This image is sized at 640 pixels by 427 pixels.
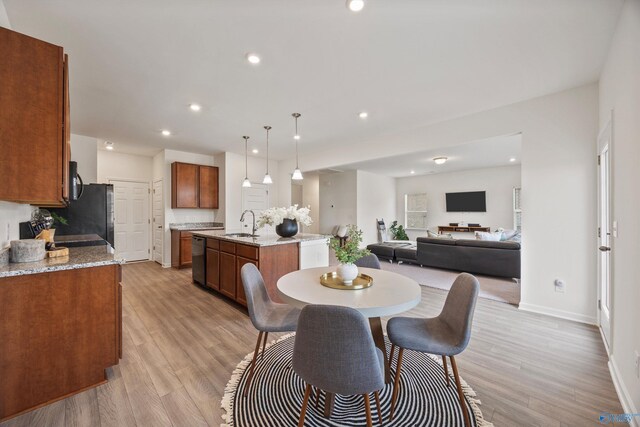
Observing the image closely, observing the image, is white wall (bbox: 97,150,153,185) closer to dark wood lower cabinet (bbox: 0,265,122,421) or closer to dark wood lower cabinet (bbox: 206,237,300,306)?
dark wood lower cabinet (bbox: 206,237,300,306)

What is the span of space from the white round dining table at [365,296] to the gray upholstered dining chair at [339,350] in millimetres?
251

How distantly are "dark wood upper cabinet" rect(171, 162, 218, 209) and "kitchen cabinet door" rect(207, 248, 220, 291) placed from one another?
240cm

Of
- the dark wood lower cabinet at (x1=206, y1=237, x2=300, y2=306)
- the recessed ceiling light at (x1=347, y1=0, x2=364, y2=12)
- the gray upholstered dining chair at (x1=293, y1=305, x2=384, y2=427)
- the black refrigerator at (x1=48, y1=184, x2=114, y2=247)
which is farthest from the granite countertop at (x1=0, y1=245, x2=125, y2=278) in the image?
the black refrigerator at (x1=48, y1=184, x2=114, y2=247)

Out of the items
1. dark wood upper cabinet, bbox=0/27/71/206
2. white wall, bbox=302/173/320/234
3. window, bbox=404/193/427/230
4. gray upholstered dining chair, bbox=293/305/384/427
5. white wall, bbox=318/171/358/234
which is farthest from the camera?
white wall, bbox=302/173/320/234

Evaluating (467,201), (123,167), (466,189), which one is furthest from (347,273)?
(466,189)

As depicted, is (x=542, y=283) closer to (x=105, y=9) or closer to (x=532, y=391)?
(x=532, y=391)

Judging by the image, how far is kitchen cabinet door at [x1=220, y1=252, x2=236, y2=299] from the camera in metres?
3.42

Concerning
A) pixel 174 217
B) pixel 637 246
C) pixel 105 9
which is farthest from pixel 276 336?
pixel 174 217

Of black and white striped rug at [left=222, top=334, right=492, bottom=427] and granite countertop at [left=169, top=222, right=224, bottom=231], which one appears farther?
granite countertop at [left=169, top=222, right=224, bottom=231]

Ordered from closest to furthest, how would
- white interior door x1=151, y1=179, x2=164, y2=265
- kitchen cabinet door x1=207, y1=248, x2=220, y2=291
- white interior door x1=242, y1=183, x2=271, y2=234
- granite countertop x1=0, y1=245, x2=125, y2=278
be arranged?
granite countertop x1=0, y1=245, x2=125, y2=278, kitchen cabinet door x1=207, y1=248, x2=220, y2=291, white interior door x1=151, y1=179, x2=164, y2=265, white interior door x1=242, y1=183, x2=271, y2=234

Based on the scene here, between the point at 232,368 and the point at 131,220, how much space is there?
5.69m

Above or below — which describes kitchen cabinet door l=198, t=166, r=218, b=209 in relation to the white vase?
above

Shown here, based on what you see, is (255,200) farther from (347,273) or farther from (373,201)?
(347,273)

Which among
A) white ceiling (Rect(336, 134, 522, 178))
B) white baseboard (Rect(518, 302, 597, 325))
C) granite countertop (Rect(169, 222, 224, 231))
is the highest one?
white ceiling (Rect(336, 134, 522, 178))
